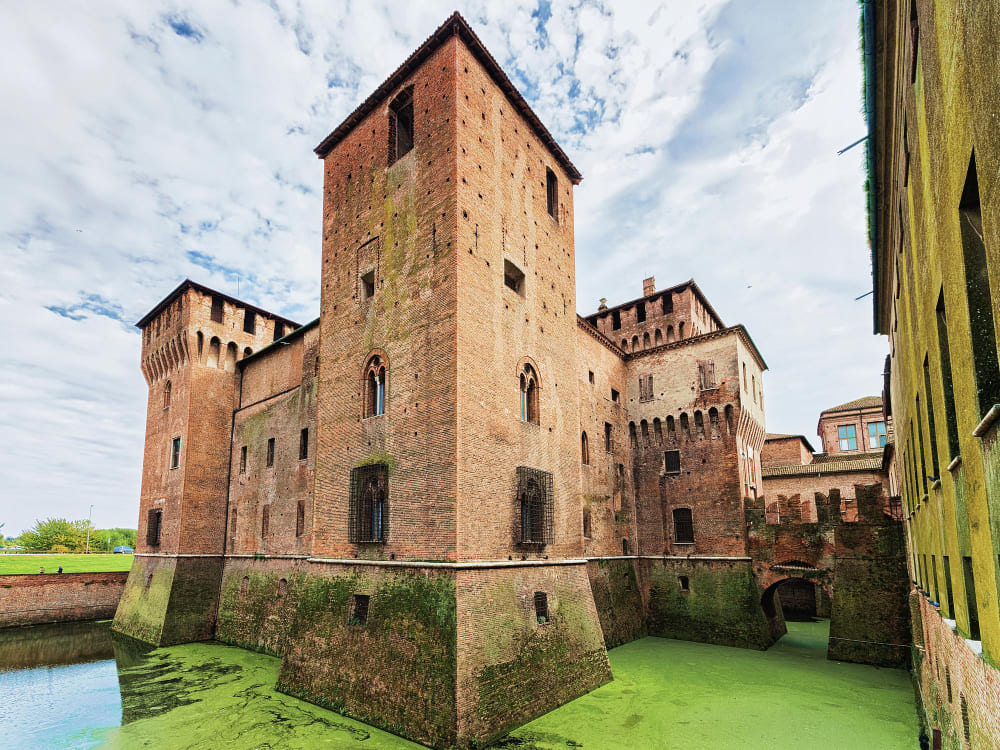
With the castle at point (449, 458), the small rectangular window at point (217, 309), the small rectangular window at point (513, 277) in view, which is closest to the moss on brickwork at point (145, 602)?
the castle at point (449, 458)

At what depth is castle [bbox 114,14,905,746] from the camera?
12.9 meters

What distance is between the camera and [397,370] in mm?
14719

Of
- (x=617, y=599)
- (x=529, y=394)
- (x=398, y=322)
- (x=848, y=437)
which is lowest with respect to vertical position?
(x=617, y=599)

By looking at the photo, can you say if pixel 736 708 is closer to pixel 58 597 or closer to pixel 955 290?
pixel 955 290

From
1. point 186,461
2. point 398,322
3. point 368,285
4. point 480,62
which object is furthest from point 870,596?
point 186,461

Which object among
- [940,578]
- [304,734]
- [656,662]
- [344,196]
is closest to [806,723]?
[656,662]

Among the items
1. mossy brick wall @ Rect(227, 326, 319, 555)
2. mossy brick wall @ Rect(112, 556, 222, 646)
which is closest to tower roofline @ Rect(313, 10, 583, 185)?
mossy brick wall @ Rect(227, 326, 319, 555)

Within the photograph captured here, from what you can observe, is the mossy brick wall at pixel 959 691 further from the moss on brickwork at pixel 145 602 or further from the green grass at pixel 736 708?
the moss on brickwork at pixel 145 602

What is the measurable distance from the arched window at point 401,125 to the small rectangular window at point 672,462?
1508 centimetres

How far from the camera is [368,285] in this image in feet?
54.7

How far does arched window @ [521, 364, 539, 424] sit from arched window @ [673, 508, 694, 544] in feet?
32.0

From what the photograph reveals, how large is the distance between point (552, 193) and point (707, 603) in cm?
1560

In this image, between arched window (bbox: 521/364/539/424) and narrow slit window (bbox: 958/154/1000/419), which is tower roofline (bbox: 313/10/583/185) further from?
narrow slit window (bbox: 958/154/1000/419)

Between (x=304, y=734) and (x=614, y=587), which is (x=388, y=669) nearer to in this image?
(x=304, y=734)
